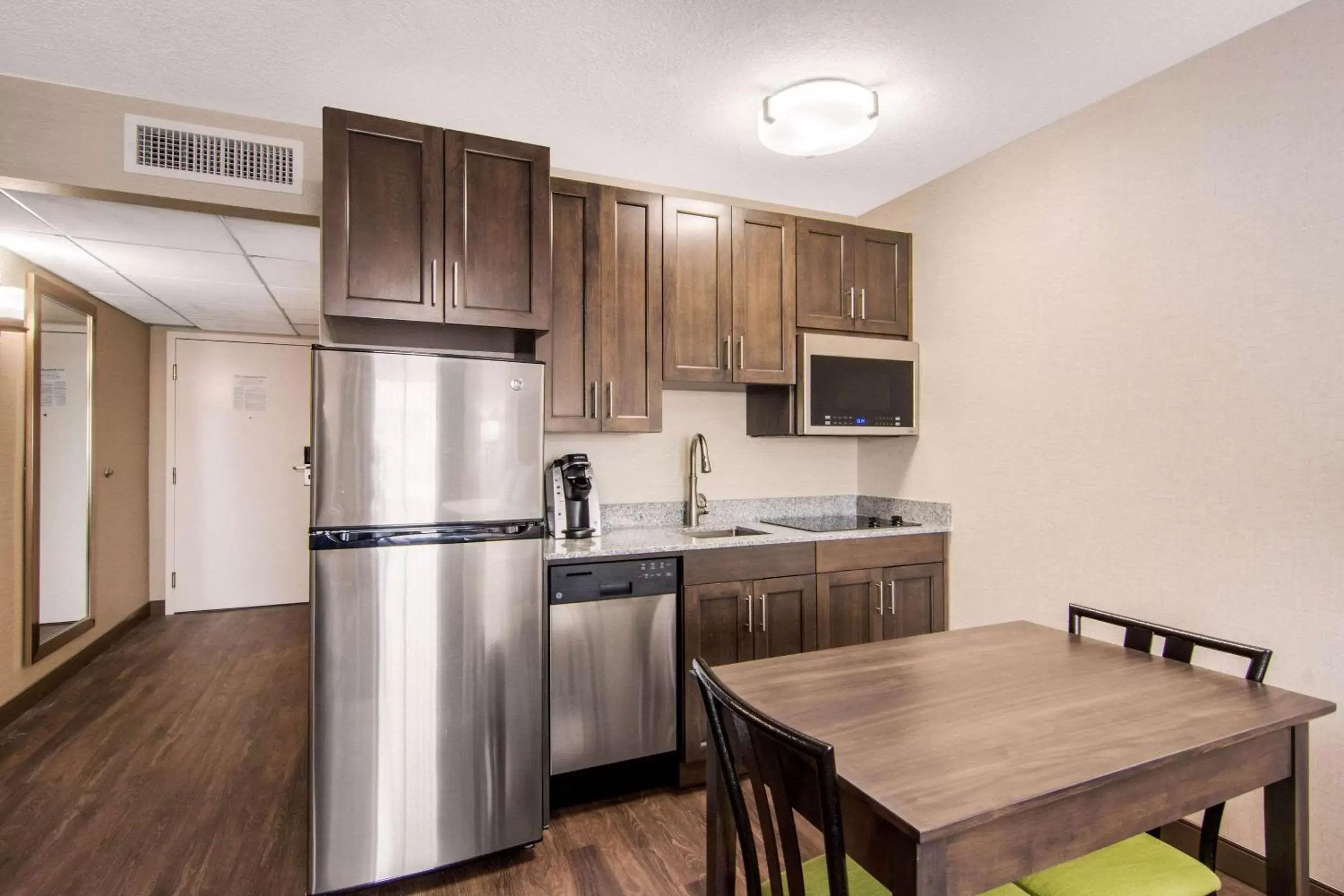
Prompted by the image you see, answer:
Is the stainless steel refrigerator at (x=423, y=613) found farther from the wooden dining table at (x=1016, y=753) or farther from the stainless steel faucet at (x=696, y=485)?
the stainless steel faucet at (x=696, y=485)

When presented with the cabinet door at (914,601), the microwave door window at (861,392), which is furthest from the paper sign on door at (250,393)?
the cabinet door at (914,601)

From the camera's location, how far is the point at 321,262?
6.86 feet

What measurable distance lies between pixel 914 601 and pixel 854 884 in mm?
1959

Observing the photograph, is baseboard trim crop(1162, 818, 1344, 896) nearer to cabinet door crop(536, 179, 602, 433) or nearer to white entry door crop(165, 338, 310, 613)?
cabinet door crop(536, 179, 602, 433)

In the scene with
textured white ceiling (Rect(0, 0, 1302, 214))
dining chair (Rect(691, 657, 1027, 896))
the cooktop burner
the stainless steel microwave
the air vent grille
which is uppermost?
textured white ceiling (Rect(0, 0, 1302, 214))

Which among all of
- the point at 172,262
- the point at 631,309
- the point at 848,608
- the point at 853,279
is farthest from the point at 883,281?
the point at 172,262

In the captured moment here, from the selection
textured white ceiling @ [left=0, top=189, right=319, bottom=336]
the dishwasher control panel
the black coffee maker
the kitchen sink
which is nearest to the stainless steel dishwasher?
the dishwasher control panel

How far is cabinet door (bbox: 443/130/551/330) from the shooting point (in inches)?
88.0

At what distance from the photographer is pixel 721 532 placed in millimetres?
3066

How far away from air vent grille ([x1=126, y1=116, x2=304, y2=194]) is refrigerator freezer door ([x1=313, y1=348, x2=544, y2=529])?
3.51ft

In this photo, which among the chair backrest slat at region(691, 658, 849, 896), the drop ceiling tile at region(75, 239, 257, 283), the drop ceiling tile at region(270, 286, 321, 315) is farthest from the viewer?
the drop ceiling tile at region(270, 286, 321, 315)

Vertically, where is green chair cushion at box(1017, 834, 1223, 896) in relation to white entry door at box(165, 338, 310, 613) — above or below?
below

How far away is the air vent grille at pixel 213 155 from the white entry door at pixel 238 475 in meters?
3.10

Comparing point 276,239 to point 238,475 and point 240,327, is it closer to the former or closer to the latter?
point 240,327
